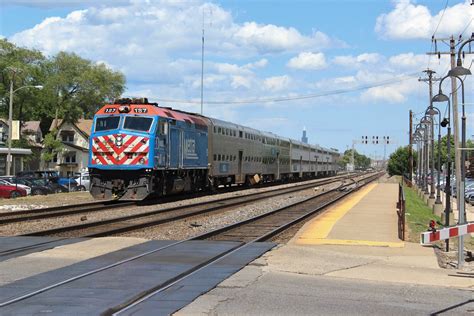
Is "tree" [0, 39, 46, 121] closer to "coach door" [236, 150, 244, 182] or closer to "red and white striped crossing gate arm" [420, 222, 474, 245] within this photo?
"coach door" [236, 150, 244, 182]

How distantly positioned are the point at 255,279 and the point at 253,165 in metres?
33.6

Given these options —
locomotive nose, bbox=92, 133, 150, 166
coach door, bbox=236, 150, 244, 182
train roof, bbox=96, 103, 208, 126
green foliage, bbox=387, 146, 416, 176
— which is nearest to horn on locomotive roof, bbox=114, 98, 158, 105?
train roof, bbox=96, 103, 208, 126

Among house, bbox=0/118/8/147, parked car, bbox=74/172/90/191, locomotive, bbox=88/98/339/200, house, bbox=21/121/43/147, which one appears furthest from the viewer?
house, bbox=21/121/43/147

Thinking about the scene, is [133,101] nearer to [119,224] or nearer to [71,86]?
[119,224]

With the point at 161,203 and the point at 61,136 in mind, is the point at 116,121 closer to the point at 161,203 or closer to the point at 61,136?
the point at 161,203

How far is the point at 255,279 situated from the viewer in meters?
8.48

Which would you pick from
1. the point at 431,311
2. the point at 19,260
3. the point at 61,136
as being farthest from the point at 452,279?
the point at 61,136

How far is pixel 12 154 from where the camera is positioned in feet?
176

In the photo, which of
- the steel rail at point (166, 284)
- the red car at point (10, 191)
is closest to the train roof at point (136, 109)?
the red car at point (10, 191)

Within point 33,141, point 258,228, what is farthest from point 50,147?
point 258,228

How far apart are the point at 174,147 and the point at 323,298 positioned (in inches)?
718

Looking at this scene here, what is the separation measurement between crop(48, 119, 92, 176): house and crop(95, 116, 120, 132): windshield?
56080mm

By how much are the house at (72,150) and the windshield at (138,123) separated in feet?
187

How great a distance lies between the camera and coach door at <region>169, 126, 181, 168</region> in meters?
24.7
